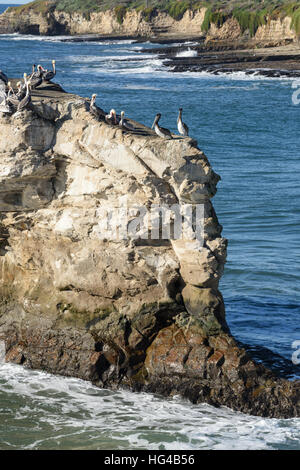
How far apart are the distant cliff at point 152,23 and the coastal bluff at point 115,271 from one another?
7841 cm

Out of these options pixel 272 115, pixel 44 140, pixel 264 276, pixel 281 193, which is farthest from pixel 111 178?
pixel 272 115

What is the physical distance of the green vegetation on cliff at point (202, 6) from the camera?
99.1 meters

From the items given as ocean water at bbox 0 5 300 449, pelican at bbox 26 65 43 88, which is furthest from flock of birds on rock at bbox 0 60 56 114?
ocean water at bbox 0 5 300 449

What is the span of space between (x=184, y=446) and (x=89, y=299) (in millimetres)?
3737

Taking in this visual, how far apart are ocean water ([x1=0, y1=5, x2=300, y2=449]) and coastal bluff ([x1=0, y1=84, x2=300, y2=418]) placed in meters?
0.50

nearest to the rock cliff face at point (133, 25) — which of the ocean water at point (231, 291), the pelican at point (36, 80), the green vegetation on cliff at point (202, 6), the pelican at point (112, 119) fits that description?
the green vegetation on cliff at point (202, 6)

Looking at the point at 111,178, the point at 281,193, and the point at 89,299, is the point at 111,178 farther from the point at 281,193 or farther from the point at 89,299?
the point at 281,193

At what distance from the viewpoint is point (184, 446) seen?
44.4 ft

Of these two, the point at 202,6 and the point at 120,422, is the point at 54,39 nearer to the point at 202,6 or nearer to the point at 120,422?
the point at 202,6

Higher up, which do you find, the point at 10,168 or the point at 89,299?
the point at 10,168

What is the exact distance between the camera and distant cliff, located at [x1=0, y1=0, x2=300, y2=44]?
96.7 m

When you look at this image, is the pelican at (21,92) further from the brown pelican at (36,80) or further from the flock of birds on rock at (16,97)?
the brown pelican at (36,80)

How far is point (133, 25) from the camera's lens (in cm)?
13275

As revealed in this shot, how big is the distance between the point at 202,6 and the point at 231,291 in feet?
348
